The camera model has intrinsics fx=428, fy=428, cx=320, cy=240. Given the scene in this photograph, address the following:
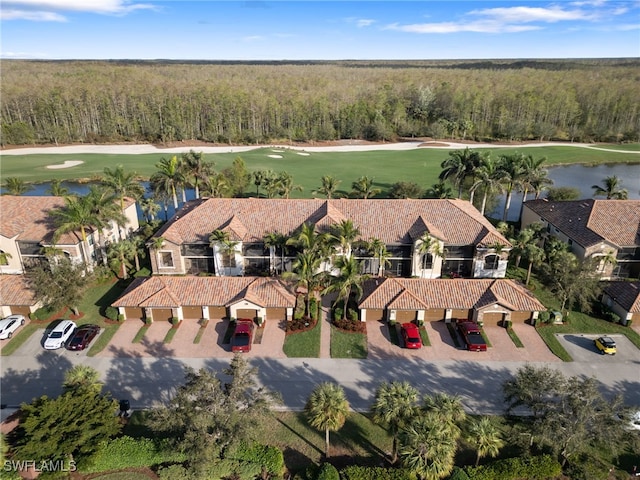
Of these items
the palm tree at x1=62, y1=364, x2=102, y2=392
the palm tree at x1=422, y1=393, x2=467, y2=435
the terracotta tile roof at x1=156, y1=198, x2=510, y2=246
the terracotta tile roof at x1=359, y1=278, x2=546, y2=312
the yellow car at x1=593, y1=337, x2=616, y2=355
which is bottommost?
the yellow car at x1=593, y1=337, x2=616, y2=355

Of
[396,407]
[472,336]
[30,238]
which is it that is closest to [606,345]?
[472,336]

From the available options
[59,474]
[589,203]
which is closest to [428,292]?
[589,203]

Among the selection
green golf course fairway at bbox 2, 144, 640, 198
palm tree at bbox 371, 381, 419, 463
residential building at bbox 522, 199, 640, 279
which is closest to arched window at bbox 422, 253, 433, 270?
residential building at bbox 522, 199, 640, 279

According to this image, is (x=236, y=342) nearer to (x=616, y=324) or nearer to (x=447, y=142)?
(x=616, y=324)

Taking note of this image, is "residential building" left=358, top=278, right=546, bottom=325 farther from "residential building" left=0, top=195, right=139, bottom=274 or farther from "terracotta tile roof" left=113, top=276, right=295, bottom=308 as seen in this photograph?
"residential building" left=0, top=195, right=139, bottom=274

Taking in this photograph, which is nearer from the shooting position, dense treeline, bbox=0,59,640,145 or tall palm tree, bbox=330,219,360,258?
tall palm tree, bbox=330,219,360,258

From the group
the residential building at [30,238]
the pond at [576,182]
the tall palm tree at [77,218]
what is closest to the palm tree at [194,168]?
the pond at [576,182]

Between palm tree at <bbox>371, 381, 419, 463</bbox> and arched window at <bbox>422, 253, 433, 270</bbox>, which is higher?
palm tree at <bbox>371, 381, 419, 463</bbox>
